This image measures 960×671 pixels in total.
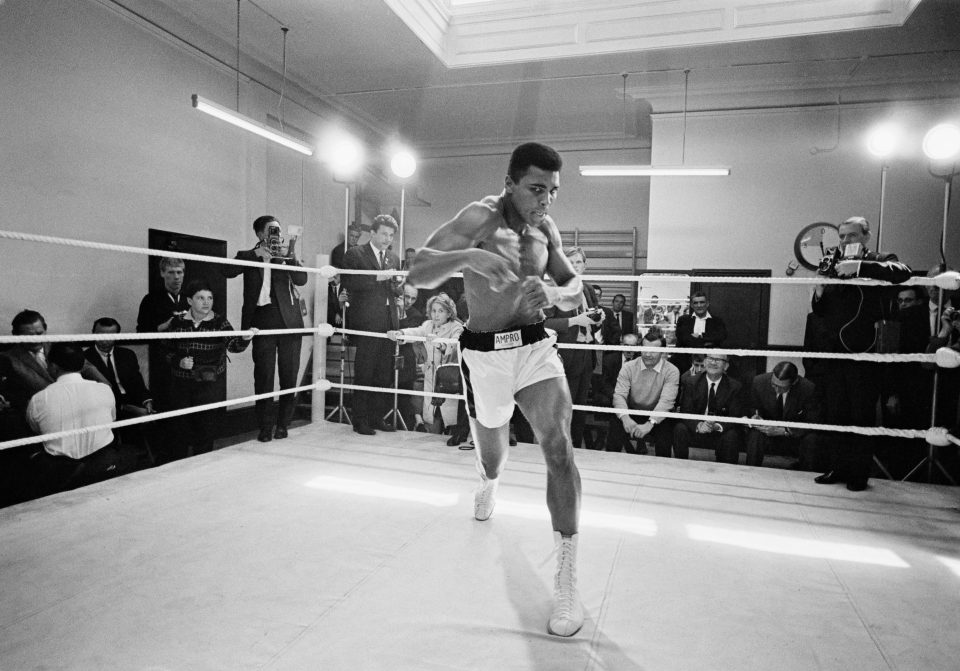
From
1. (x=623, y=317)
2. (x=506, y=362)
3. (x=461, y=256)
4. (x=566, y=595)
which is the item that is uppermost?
(x=461, y=256)

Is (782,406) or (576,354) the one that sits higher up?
(576,354)

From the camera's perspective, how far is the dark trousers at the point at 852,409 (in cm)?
267

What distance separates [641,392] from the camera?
402 cm

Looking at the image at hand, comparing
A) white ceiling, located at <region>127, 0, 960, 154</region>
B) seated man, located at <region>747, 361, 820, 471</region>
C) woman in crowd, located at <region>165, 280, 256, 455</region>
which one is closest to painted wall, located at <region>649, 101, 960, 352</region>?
white ceiling, located at <region>127, 0, 960, 154</region>

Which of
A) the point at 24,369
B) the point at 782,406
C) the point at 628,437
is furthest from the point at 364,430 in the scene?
the point at 782,406

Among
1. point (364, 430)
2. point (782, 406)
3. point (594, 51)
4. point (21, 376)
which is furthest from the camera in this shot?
point (594, 51)

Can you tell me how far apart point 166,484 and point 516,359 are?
164 cm

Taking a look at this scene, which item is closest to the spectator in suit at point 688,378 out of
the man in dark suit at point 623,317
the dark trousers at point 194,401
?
the man in dark suit at point 623,317

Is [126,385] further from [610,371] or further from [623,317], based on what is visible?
[623,317]

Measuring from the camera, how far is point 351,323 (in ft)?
13.1

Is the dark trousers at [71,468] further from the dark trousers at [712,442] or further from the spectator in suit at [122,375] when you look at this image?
the dark trousers at [712,442]

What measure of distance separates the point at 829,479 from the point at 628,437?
1.31m

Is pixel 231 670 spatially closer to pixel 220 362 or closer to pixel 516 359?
pixel 516 359

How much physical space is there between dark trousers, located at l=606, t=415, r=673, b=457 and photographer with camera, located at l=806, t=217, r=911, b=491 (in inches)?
39.6
